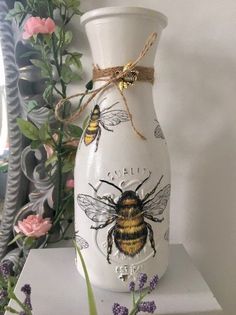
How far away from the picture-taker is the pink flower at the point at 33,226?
19.1 inches

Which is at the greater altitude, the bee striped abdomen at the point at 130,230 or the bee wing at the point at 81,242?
the bee striped abdomen at the point at 130,230

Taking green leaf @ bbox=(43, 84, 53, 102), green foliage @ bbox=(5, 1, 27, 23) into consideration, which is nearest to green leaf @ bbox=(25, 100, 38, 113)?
green leaf @ bbox=(43, 84, 53, 102)

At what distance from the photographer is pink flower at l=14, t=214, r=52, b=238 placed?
0.48 m

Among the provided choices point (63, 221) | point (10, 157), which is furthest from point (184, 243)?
point (10, 157)

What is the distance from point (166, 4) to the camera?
0.50 meters

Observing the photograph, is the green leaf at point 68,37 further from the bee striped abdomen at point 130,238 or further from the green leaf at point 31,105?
the bee striped abdomen at point 130,238

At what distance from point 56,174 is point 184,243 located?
256 millimetres

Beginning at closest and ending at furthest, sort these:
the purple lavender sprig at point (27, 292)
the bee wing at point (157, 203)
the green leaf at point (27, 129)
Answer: the purple lavender sprig at point (27, 292) → the bee wing at point (157, 203) → the green leaf at point (27, 129)

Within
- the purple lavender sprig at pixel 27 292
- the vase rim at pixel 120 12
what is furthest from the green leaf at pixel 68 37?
the purple lavender sprig at pixel 27 292

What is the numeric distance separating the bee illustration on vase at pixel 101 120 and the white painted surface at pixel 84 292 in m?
0.18

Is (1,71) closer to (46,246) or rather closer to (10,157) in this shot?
(10,157)

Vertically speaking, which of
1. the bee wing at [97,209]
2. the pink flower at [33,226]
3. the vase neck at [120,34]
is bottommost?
the pink flower at [33,226]

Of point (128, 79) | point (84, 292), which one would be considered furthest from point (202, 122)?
point (84, 292)

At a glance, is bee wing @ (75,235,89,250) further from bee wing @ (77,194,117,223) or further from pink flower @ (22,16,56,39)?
pink flower @ (22,16,56,39)
